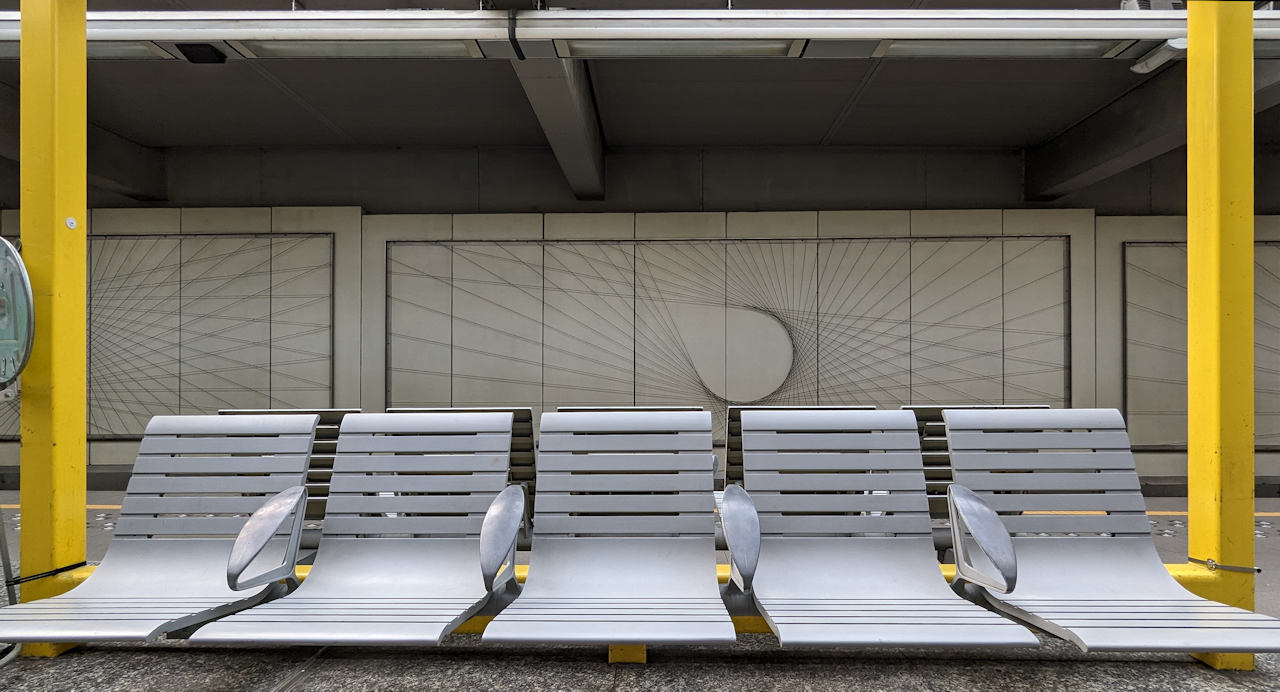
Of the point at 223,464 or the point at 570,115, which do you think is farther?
the point at 570,115

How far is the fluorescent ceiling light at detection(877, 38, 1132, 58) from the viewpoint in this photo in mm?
3301

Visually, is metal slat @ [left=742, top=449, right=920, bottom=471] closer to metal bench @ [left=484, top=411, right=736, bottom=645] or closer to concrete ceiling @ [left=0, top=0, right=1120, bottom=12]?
metal bench @ [left=484, top=411, right=736, bottom=645]

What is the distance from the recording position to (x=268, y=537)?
6.88 ft

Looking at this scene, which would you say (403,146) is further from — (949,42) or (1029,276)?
(1029,276)

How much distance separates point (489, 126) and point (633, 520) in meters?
5.09

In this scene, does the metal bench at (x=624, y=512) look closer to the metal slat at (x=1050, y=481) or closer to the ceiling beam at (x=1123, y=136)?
the metal slat at (x=1050, y=481)

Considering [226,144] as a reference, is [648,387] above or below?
below

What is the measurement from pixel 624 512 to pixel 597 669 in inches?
20.7

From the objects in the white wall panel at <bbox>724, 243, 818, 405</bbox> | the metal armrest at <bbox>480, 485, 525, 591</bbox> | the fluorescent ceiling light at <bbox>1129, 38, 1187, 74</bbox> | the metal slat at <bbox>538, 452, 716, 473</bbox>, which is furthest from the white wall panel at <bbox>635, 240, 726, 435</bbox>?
the metal armrest at <bbox>480, 485, 525, 591</bbox>

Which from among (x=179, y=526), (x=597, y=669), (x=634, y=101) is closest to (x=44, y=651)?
(x=179, y=526)

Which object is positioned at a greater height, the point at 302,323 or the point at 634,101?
the point at 634,101

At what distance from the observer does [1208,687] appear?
2.14 metres

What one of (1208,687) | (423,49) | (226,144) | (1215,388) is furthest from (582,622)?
(226,144)

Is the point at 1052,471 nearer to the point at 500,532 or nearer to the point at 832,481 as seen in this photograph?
the point at 832,481
